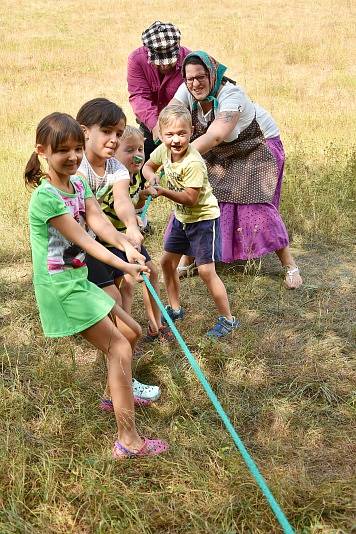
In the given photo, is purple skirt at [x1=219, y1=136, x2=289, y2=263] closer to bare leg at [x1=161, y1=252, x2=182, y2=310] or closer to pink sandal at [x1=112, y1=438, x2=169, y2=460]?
bare leg at [x1=161, y1=252, x2=182, y2=310]

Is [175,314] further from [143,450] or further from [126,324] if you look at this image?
[143,450]

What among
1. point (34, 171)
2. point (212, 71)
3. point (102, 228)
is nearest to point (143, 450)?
point (102, 228)

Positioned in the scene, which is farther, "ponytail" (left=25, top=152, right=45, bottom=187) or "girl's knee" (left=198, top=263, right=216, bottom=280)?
"girl's knee" (left=198, top=263, right=216, bottom=280)

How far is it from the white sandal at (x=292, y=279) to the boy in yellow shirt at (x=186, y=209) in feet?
2.37

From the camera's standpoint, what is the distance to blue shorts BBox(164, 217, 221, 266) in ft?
12.7

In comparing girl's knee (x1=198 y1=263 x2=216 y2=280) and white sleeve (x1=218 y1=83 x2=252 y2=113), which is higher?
white sleeve (x1=218 y1=83 x2=252 y2=113)

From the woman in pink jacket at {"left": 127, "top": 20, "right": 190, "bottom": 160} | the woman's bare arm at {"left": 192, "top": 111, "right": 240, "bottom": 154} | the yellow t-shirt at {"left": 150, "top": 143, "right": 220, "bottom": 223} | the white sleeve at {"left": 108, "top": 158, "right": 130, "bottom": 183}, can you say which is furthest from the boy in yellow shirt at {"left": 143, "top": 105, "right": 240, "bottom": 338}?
the woman in pink jacket at {"left": 127, "top": 20, "right": 190, "bottom": 160}

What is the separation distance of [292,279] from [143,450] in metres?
2.23

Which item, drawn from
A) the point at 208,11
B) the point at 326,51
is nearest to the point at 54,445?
the point at 326,51

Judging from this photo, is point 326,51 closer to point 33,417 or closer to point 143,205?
point 143,205

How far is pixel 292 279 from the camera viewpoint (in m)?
4.64

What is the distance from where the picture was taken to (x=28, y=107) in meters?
10.8

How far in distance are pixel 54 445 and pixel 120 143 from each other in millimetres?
1680

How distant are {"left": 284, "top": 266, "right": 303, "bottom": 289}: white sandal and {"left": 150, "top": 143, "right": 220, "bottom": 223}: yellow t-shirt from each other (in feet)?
3.40
